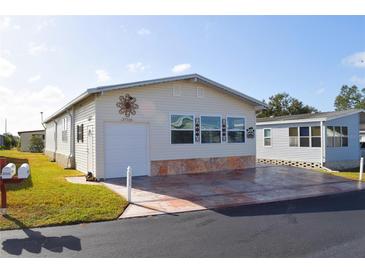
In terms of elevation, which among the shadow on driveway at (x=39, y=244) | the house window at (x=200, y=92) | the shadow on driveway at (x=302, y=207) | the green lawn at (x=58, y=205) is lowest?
the shadow on driveway at (x=302, y=207)

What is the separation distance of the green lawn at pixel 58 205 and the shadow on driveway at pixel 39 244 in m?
0.82

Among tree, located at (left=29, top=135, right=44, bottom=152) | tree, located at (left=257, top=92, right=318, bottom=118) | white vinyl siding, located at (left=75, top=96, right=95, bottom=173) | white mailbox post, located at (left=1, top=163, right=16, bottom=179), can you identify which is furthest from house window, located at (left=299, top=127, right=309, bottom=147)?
tree, located at (left=257, top=92, right=318, bottom=118)

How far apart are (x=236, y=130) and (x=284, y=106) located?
4016cm

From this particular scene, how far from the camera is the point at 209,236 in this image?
5.55m

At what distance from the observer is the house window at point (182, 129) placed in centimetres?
1373

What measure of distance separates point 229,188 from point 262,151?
11749 mm

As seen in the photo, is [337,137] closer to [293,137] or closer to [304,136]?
[304,136]

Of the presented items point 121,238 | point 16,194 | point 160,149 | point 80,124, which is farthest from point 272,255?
point 80,124

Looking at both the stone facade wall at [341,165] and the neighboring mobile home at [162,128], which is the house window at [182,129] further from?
the stone facade wall at [341,165]

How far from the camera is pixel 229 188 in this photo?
34.4ft

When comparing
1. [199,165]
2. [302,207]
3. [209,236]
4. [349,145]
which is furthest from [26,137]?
[209,236]

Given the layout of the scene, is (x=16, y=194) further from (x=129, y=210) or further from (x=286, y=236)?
(x=286, y=236)

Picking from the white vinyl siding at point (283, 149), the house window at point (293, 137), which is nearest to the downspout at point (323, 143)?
the white vinyl siding at point (283, 149)

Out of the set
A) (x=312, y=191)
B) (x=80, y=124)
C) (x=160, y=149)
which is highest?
(x=80, y=124)
